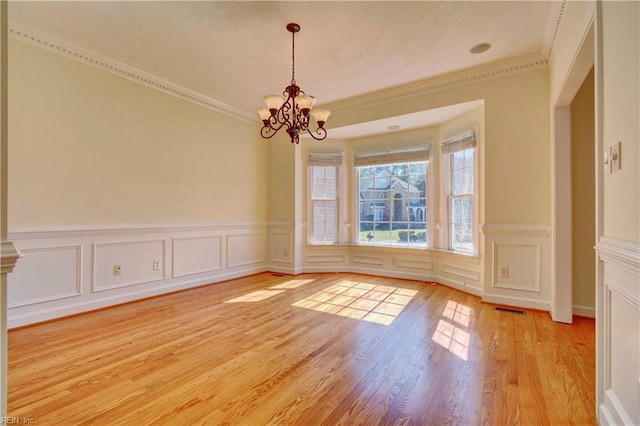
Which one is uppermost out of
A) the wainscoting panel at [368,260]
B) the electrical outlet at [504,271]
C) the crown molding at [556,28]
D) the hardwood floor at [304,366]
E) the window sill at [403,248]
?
the crown molding at [556,28]

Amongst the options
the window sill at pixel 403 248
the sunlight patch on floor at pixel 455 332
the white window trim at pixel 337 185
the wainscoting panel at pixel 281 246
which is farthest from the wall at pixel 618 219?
the wainscoting panel at pixel 281 246

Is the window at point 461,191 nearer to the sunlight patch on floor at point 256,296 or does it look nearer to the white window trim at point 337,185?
the white window trim at point 337,185

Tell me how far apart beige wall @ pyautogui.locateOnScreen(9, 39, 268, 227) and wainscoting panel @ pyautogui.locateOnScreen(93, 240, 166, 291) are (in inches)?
11.6

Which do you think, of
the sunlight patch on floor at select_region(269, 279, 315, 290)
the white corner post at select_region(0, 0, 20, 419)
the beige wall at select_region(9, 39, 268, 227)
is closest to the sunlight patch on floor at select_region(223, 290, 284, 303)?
the sunlight patch on floor at select_region(269, 279, 315, 290)

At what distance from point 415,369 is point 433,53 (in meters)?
3.04

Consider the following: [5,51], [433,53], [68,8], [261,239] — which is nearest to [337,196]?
[261,239]

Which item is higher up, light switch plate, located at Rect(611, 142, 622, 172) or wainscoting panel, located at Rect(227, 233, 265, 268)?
light switch plate, located at Rect(611, 142, 622, 172)

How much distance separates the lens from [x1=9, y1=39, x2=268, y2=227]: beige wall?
2.77 meters

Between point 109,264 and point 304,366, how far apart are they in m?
2.66

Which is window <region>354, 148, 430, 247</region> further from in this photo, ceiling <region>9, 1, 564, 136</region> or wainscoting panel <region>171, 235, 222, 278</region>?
wainscoting panel <region>171, 235, 222, 278</region>

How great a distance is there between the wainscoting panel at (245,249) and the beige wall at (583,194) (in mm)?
4303

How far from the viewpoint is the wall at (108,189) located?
2777mm

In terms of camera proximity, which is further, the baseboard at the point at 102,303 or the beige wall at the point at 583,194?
the beige wall at the point at 583,194

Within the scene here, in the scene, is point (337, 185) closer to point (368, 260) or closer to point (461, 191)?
point (368, 260)
